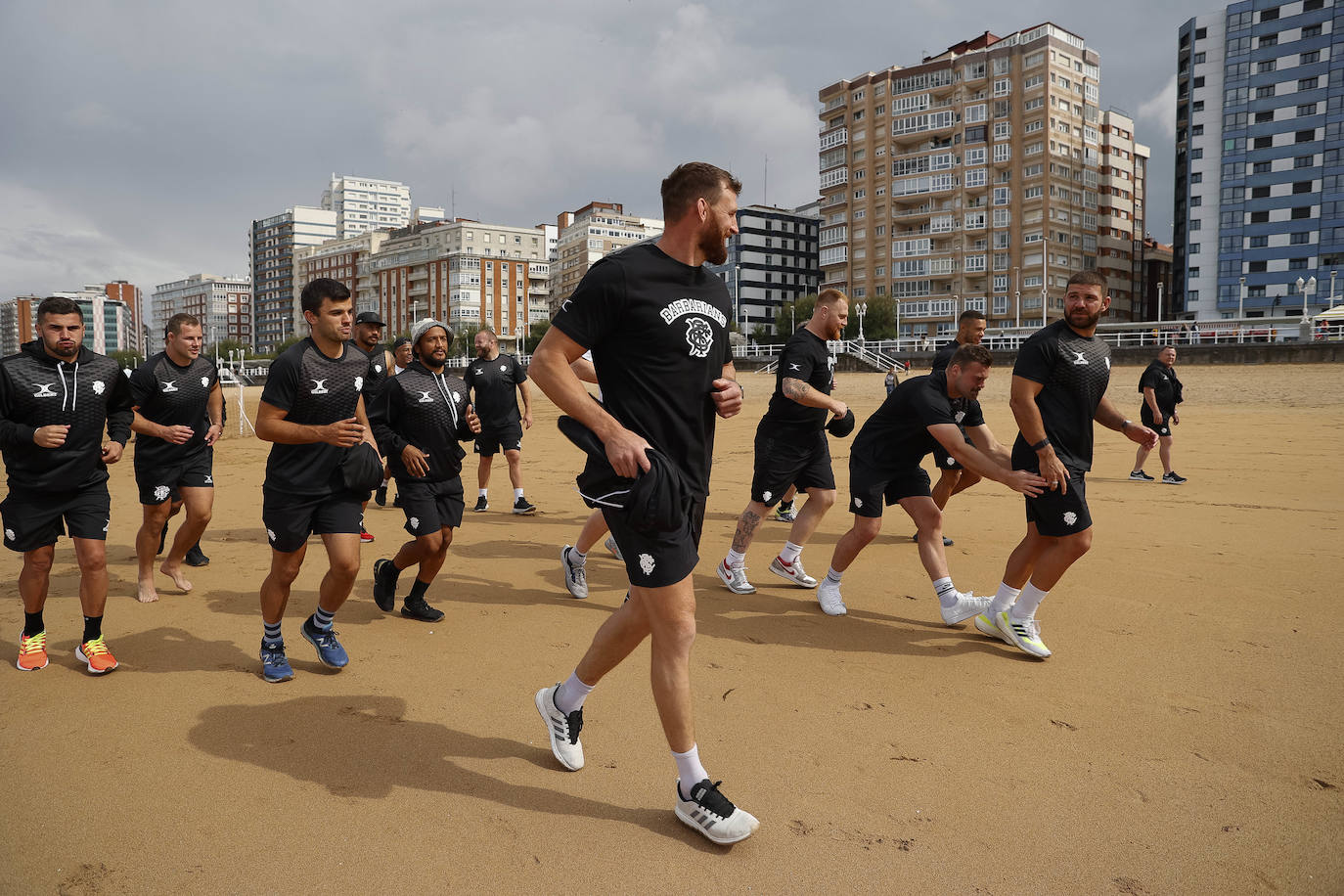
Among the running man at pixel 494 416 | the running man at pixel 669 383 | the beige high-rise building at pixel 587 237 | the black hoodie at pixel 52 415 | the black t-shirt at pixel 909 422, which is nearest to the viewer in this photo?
the running man at pixel 669 383

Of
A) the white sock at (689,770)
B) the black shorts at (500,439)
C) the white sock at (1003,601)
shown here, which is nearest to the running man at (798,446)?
the white sock at (1003,601)

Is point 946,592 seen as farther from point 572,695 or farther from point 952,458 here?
point 572,695

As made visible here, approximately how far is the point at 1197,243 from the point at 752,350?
137ft

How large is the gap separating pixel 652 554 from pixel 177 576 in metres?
5.18

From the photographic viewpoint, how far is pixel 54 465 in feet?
15.0

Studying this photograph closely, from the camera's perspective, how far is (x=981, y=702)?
4125 millimetres

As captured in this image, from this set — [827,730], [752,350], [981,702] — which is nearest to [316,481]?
[827,730]

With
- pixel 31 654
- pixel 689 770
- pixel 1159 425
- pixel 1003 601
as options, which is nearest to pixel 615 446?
pixel 689 770

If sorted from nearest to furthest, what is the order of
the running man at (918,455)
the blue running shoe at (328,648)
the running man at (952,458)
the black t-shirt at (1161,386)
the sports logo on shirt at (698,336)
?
the sports logo on shirt at (698,336), the blue running shoe at (328,648), the running man at (918,455), the running man at (952,458), the black t-shirt at (1161,386)

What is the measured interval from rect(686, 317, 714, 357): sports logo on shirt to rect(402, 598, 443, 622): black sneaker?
3.37m

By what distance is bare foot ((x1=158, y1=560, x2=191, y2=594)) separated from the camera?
6.41m

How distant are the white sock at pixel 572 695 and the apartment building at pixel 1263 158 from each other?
79.2 m

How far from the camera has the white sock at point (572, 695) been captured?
341 cm

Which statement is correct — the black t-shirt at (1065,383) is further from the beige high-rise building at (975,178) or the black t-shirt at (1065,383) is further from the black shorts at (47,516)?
the beige high-rise building at (975,178)
